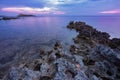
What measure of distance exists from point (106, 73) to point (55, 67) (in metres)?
3.85

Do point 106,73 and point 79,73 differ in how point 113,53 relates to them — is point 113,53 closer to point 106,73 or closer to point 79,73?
point 106,73

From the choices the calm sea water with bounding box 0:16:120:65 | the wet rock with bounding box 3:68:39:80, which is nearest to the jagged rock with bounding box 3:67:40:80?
the wet rock with bounding box 3:68:39:80

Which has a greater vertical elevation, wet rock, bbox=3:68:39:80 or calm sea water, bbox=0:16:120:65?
wet rock, bbox=3:68:39:80

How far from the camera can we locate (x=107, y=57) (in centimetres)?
1128

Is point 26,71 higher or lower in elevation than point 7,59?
higher

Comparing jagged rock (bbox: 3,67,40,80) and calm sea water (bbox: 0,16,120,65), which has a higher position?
jagged rock (bbox: 3,67,40,80)

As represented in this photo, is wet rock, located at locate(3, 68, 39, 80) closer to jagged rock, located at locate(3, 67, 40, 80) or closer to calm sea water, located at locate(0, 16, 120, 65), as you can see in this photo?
jagged rock, located at locate(3, 67, 40, 80)

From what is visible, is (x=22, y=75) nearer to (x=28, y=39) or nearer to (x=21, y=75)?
(x=21, y=75)

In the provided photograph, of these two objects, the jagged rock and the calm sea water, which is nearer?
the jagged rock

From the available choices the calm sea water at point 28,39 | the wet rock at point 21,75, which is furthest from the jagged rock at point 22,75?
the calm sea water at point 28,39

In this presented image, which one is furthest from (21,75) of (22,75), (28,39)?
(28,39)

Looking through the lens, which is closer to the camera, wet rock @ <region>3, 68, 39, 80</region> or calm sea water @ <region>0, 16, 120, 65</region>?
wet rock @ <region>3, 68, 39, 80</region>

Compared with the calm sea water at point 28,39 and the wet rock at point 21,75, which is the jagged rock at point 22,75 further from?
the calm sea water at point 28,39

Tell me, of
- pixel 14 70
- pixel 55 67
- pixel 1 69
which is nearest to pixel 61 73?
pixel 55 67
